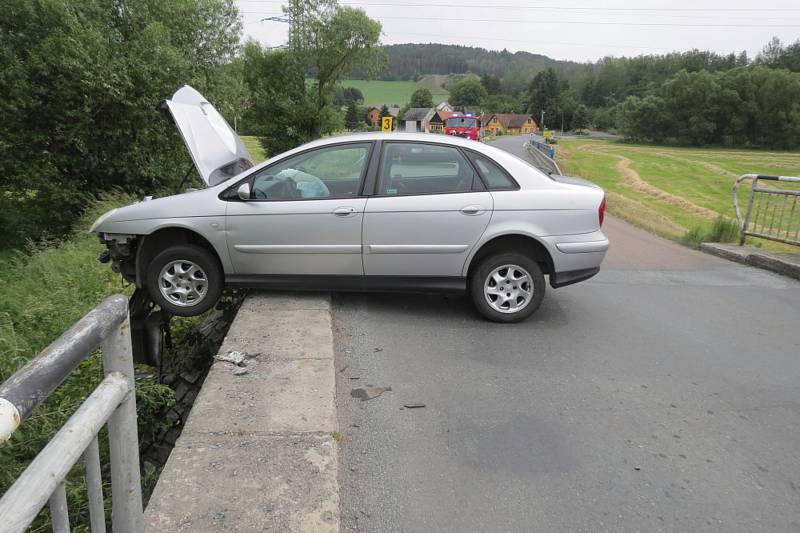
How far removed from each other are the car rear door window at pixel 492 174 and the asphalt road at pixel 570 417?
4.36ft

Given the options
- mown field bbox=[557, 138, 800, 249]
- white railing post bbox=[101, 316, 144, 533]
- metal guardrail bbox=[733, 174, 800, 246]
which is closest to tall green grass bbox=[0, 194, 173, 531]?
white railing post bbox=[101, 316, 144, 533]

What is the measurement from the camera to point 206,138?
21.0ft

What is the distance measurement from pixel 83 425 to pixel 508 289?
458cm

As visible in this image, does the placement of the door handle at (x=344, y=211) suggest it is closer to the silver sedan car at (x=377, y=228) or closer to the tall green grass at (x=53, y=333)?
the silver sedan car at (x=377, y=228)

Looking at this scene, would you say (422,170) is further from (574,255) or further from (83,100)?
(83,100)

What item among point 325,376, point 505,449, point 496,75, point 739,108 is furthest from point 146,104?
point 496,75

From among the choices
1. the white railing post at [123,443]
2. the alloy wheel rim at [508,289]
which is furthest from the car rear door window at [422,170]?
the white railing post at [123,443]

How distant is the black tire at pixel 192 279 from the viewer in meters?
5.71

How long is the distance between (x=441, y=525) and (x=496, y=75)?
183956 mm

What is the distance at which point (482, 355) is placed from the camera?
199 inches

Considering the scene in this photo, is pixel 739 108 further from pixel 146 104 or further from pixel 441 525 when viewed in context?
pixel 441 525

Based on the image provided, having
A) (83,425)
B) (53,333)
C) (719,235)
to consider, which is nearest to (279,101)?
(719,235)

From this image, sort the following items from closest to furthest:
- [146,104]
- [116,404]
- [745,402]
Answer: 1. [116,404]
2. [745,402]
3. [146,104]

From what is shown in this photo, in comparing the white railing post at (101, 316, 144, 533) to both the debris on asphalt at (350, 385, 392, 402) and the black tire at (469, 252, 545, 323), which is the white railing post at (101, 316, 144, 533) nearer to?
the debris on asphalt at (350, 385, 392, 402)
